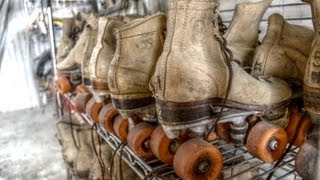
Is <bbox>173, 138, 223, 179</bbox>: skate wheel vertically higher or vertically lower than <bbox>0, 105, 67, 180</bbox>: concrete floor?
higher

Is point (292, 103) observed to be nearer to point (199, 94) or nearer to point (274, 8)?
point (199, 94)

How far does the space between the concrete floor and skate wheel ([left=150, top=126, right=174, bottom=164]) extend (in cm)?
53

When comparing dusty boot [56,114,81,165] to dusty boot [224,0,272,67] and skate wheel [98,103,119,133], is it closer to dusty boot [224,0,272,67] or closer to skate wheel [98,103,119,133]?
skate wheel [98,103,119,133]

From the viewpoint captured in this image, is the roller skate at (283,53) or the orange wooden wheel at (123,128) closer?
the roller skate at (283,53)

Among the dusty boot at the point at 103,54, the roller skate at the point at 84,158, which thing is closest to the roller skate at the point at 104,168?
the roller skate at the point at 84,158

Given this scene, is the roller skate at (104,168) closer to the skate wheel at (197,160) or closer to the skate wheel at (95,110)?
the skate wheel at (95,110)

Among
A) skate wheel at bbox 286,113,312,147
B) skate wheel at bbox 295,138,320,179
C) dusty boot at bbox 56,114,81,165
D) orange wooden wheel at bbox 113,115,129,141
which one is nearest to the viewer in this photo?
skate wheel at bbox 295,138,320,179

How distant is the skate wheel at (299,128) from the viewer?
676 mm

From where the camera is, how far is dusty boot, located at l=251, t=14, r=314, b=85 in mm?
707

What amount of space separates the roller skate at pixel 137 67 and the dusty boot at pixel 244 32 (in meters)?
0.17

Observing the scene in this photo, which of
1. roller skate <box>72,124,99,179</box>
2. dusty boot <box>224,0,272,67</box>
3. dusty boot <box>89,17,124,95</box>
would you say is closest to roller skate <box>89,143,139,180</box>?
roller skate <box>72,124,99,179</box>

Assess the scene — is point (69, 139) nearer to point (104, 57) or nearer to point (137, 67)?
point (104, 57)

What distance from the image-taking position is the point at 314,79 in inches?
22.2

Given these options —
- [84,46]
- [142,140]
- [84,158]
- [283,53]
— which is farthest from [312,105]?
[84,158]
